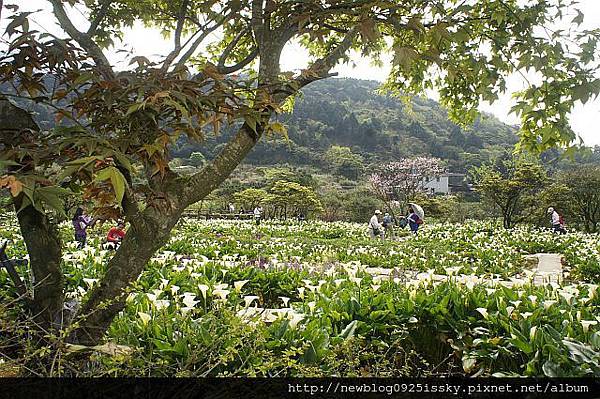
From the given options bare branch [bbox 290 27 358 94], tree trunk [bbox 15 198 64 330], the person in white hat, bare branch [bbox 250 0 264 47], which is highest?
bare branch [bbox 250 0 264 47]

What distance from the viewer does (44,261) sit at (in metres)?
2.11

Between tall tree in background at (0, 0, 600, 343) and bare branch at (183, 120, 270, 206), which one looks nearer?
tall tree in background at (0, 0, 600, 343)

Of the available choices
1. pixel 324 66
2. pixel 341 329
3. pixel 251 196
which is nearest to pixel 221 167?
pixel 324 66

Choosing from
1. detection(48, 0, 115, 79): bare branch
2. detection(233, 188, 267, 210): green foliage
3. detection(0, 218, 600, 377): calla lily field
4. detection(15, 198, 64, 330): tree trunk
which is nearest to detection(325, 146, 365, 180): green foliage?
detection(233, 188, 267, 210): green foliage

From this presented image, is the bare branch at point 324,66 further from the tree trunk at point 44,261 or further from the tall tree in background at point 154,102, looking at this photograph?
the tree trunk at point 44,261

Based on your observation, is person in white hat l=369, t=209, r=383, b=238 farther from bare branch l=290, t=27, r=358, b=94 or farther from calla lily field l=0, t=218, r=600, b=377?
bare branch l=290, t=27, r=358, b=94

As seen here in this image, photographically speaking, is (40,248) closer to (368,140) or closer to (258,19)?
(258,19)

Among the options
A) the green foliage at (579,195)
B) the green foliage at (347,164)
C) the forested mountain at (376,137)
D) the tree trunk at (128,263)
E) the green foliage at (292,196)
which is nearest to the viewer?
the tree trunk at (128,263)

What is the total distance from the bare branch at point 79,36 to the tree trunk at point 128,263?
733mm

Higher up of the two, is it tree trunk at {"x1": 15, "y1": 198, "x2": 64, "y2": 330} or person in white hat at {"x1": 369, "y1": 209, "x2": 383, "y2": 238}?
tree trunk at {"x1": 15, "y1": 198, "x2": 64, "y2": 330}

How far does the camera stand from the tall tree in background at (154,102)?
1.61 metres

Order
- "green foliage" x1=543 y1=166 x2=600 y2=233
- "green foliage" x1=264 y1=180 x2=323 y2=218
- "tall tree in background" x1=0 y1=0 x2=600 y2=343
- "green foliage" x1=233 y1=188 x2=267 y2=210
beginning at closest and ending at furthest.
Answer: "tall tree in background" x1=0 y1=0 x2=600 y2=343, "green foliage" x1=543 y1=166 x2=600 y2=233, "green foliage" x1=264 y1=180 x2=323 y2=218, "green foliage" x1=233 y1=188 x2=267 y2=210

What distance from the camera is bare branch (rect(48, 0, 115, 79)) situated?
2168 mm

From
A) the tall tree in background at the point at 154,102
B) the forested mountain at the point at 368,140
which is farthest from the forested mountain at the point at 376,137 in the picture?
the tall tree in background at the point at 154,102
